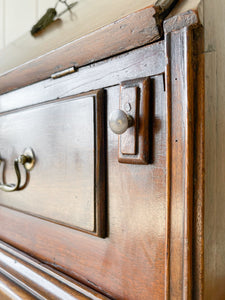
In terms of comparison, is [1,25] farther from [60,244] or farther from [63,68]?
[60,244]

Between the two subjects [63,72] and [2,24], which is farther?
[2,24]

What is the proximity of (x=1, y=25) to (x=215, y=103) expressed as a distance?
464mm

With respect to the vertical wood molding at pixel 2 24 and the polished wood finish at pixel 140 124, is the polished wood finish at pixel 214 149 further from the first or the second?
the vertical wood molding at pixel 2 24

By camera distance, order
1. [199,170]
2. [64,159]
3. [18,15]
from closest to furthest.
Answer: [199,170]
[64,159]
[18,15]

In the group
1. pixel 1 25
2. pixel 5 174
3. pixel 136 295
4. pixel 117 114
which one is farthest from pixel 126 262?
pixel 1 25

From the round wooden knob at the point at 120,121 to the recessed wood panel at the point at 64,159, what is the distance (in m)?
0.05

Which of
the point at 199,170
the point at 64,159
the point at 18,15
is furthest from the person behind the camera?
the point at 18,15

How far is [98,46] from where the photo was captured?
302 millimetres

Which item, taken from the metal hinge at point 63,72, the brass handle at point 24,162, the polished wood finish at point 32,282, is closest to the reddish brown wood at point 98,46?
the metal hinge at point 63,72

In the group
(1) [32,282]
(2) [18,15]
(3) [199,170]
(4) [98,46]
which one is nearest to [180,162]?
(3) [199,170]

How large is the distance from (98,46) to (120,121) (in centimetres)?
11

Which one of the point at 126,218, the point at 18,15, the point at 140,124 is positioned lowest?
the point at 126,218

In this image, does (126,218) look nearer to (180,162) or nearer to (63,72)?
(180,162)

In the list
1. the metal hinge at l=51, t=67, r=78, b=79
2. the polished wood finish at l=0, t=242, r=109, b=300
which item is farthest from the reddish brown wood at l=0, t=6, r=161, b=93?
the polished wood finish at l=0, t=242, r=109, b=300
